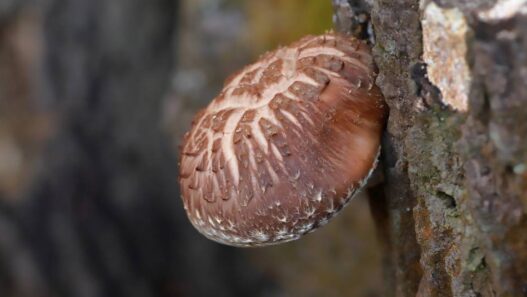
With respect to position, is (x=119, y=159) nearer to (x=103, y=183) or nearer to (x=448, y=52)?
(x=103, y=183)

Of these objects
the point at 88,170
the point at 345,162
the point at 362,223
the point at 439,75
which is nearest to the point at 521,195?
the point at 439,75

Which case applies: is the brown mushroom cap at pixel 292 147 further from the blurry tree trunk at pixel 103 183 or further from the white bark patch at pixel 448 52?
the blurry tree trunk at pixel 103 183

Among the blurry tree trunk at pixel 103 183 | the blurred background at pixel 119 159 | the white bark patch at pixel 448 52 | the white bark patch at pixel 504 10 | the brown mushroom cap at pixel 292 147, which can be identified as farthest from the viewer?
the blurry tree trunk at pixel 103 183

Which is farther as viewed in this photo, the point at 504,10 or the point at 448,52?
the point at 448,52

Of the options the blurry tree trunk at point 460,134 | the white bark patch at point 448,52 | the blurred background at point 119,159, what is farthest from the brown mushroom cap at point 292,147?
the blurred background at point 119,159

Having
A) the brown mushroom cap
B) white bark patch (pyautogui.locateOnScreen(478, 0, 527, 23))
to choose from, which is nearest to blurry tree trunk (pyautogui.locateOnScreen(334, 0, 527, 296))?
white bark patch (pyautogui.locateOnScreen(478, 0, 527, 23))

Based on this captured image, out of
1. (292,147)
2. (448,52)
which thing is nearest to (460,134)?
(448,52)
